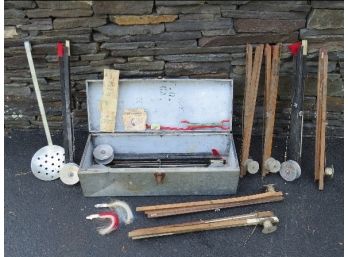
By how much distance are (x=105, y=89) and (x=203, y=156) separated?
3.43 ft

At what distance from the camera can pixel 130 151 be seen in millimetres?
3746

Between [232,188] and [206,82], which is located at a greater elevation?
[206,82]

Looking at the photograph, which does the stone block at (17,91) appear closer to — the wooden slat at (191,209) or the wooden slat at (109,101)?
the wooden slat at (109,101)

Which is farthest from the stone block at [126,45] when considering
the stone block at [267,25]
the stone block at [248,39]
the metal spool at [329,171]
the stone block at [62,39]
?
the metal spool at [329,171]

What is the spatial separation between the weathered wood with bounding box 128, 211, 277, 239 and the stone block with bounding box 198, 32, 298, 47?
1.38 meters

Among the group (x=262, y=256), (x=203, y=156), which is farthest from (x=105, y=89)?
(x=262, y=256)

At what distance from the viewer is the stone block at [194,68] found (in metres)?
3.54

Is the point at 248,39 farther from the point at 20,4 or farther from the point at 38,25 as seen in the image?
the point at 20,4

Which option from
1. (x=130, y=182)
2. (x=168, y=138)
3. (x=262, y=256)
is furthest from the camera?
(x=168, y=138)

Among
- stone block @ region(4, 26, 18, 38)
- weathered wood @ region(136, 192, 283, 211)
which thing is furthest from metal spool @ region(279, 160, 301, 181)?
stone block @ region(4, 26, 18, 38)

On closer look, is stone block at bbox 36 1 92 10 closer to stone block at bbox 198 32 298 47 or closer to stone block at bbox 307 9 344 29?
stone block at bbox 198 32 298 47

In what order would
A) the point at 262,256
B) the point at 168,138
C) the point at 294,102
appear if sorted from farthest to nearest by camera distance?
the point at 168,138 < the point at 294,102 < the point at 262,256

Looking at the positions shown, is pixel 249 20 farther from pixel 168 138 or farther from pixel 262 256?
pixel 262 256

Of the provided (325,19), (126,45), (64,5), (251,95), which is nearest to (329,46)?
(325,19)
